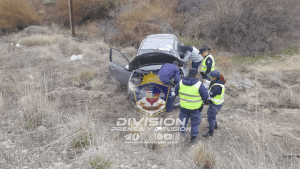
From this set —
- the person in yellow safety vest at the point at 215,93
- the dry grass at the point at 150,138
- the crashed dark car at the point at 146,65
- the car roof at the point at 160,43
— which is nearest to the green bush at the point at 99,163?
the dry grass at the point at 150,138

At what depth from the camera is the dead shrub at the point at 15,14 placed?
14.9 m

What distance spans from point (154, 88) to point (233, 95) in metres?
2.44

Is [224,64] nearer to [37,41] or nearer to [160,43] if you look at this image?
[160,43]

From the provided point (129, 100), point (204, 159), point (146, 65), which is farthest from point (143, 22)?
point (204, 159)

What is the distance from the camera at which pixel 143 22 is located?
11.7 meters

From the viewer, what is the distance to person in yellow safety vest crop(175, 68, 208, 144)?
4.07 m

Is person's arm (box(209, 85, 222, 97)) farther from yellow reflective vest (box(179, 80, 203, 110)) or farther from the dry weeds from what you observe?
the dry weeds

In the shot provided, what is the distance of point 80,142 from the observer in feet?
12.5

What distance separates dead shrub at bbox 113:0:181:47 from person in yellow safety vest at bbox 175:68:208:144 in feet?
25.3

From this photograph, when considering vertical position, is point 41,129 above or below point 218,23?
below

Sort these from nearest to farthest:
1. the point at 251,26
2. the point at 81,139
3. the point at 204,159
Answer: the point at 204,159
the point at 81,139
the point at 251,26

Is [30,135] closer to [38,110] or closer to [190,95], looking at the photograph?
[38,110]

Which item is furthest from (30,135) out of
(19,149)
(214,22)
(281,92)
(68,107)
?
(214,22)

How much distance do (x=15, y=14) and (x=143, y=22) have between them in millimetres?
9720
